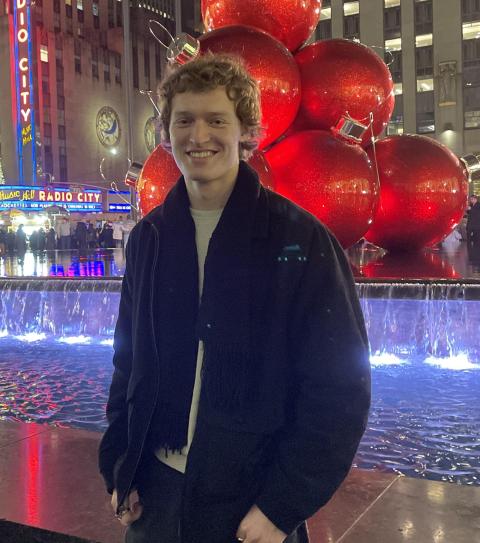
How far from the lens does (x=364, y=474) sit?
2.77 meters

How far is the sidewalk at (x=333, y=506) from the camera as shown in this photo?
226cm

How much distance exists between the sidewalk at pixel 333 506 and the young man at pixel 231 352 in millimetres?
768

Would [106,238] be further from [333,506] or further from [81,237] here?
[333,506]

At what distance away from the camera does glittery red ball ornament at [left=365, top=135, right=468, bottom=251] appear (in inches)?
271

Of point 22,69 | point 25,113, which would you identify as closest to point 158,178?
point 25,113

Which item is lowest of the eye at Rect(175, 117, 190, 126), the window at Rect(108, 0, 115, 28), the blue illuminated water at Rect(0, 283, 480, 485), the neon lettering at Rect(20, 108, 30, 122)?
the blue illuminated water at Rect(0, 283, 480, 485)

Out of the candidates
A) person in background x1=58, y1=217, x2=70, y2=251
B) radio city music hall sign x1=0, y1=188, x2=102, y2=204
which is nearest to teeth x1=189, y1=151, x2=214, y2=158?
person in background x1=58, y1=217, x2=70, y2=251

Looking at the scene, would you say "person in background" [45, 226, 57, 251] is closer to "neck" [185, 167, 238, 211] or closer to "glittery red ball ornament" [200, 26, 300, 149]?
"glittery red ball ornament" [200, 26, 300, 149]

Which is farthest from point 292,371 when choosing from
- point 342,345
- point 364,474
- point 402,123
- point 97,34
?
point 97,34

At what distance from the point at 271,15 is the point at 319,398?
5.90 metres

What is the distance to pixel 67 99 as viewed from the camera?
49156 millimetres

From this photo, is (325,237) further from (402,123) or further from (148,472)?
(402,123)

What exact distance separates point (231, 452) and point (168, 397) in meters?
0.20

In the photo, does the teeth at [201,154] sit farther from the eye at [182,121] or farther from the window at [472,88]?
the window at [472,88]
